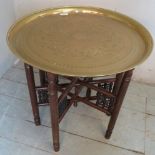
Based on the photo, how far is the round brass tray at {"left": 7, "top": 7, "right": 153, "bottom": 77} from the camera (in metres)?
0.84

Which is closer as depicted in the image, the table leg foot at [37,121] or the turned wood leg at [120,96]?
the turned wood leg at [120,96]

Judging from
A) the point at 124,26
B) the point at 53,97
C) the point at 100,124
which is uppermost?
the point at 124,26

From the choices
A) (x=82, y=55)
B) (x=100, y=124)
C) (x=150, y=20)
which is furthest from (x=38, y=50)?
(x=150, y=20)

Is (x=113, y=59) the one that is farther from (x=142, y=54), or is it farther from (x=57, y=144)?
(x=57, y=144)

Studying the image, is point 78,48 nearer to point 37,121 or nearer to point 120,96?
point 120,96

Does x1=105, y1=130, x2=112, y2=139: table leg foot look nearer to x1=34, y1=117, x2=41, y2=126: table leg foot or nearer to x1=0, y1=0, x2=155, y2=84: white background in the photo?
x1=34, y1=117, x2=41, y2=126: table leg foot

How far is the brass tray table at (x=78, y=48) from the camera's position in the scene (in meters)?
0.84

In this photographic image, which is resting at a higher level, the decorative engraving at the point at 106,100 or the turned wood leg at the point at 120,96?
the turned wood leg at the point at 120,96

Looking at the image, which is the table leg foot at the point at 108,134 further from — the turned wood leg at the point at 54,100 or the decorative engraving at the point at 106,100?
the turned wood leg at the point at 54,100

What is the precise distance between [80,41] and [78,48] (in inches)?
2.0

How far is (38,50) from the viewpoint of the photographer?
901mm

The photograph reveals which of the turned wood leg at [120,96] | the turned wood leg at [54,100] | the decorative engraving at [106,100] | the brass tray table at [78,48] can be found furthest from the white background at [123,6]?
the turned wood leg at [54,100]

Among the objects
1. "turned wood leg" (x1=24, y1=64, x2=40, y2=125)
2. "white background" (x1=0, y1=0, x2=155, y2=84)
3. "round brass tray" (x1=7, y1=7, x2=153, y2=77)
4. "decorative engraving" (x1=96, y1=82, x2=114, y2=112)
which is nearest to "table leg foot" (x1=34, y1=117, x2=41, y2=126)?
"turned wood leg" (x1=24, y1=64, x2=40, y2=125)

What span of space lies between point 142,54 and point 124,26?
A: 0.22 meters
